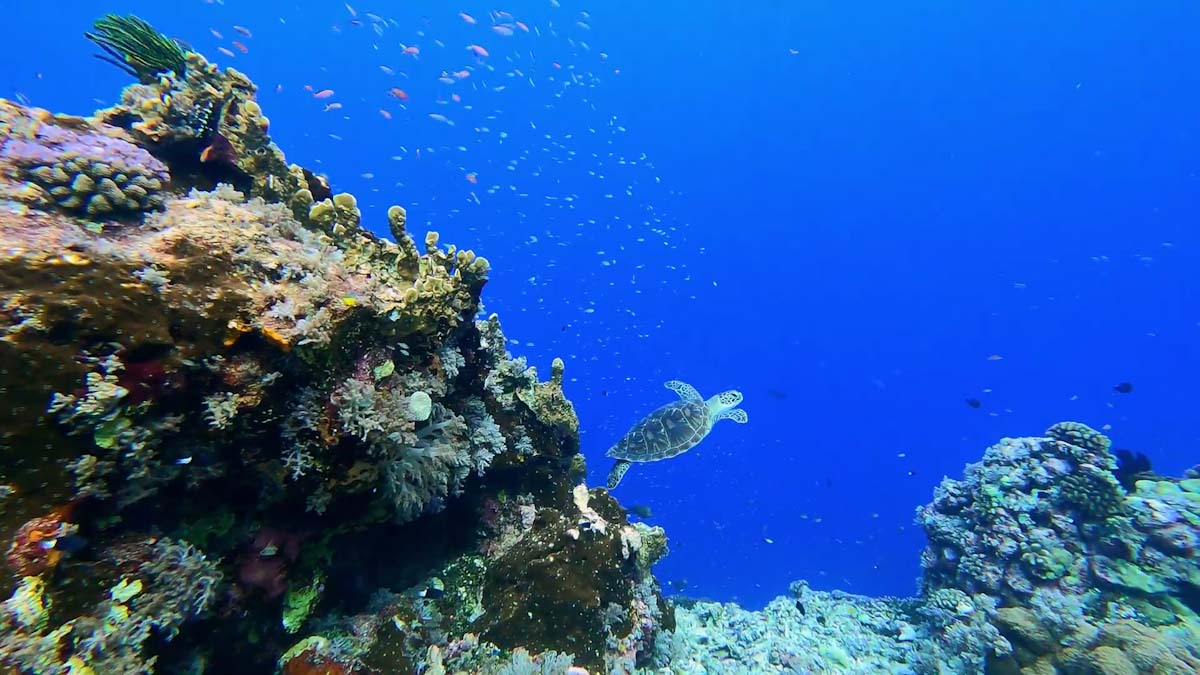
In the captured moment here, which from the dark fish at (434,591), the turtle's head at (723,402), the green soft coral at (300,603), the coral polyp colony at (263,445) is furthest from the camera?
the turtle's head at (723,402)

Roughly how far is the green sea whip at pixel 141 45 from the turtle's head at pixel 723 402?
9.98 meters

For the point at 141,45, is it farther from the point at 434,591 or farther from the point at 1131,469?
the point at 1131,469

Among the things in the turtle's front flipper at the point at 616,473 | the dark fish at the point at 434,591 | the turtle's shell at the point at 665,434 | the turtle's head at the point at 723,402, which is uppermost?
the turtle's head at the point at 723,402

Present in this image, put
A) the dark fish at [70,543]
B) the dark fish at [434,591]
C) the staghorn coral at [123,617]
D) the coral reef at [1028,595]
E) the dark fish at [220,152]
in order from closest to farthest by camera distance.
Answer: the staghorn coral at [123,617]
the dark fish at [70,543]
the dark fish at [434,591]
the dark fish at [220,152]
the coral reef at [1028,595]

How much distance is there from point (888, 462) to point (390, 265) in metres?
94.6

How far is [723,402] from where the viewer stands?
11.5m

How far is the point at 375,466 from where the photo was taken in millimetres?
3629

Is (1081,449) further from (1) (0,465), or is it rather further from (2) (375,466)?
(1) (0,465)

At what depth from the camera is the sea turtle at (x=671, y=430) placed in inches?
407

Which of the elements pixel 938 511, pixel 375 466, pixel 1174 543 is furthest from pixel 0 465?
pixel 1174 543

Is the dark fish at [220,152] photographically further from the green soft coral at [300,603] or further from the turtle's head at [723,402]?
the turtle's head at [723,402]

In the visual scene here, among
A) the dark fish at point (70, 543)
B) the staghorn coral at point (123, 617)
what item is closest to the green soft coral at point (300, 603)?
the staghorn coral at point (123, 617)

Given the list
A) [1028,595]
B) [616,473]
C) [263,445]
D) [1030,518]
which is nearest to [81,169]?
[263,445]

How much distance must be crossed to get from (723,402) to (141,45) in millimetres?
10667
